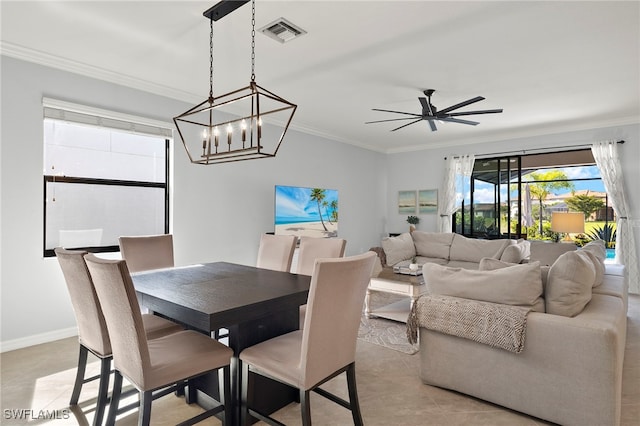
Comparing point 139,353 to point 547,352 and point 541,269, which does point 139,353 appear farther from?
point 541,269

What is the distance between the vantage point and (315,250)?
120 inches

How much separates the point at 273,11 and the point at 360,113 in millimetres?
2774

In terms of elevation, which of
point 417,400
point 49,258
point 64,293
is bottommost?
point 417,400

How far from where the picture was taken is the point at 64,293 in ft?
11.3

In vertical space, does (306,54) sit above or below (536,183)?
above

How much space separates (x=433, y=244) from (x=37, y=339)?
17.4ft

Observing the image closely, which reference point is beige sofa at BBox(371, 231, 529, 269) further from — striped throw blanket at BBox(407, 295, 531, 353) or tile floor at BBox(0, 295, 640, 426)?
striped throw blanket at BBox(407, 295, 531, 353)

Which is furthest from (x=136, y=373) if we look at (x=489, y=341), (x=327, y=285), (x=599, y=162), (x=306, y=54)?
(x=599, y=162)

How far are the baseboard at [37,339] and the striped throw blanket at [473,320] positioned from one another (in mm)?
3225

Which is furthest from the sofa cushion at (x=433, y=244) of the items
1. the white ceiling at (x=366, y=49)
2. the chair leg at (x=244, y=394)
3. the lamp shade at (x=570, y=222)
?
the chair leg at (x=244, y=394)

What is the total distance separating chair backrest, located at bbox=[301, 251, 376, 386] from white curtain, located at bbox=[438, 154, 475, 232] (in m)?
5.60

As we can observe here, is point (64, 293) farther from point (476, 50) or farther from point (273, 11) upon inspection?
point (476, 50)

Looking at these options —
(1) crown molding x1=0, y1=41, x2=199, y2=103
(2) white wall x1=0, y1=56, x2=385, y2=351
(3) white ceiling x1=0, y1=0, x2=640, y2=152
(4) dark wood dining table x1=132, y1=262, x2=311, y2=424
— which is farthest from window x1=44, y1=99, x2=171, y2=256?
(4) dark wood dining table x1=132, y1=262, x2=311, y2=424

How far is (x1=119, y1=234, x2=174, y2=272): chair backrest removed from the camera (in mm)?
3002
